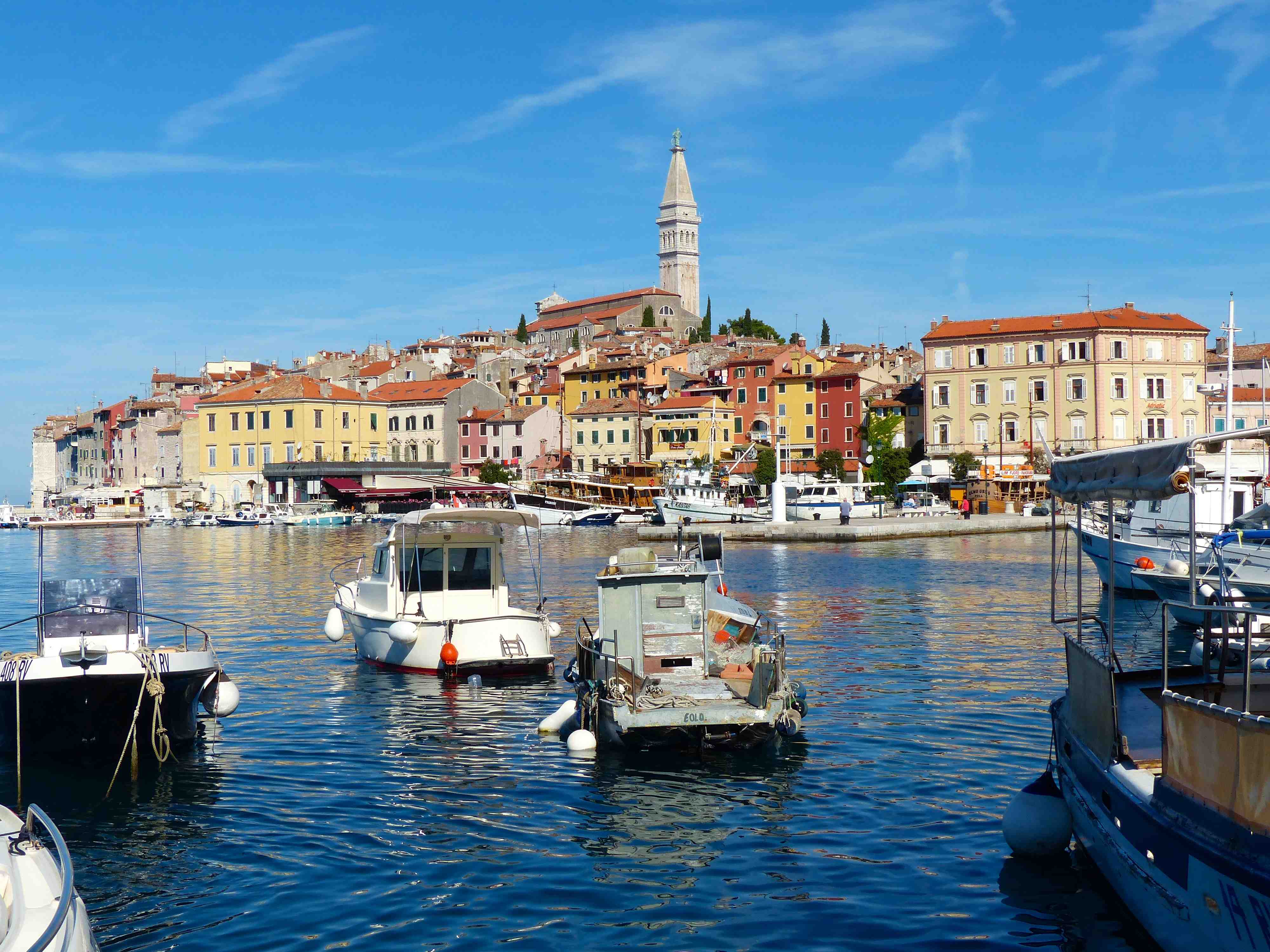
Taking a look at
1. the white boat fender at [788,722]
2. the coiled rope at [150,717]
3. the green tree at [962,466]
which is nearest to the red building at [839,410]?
the green tree at [962,466]

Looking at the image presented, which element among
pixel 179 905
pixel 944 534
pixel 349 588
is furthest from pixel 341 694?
pixel 944 534

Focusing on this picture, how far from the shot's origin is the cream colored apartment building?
89625mm

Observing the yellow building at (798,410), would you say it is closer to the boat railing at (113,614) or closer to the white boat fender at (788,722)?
the white boat fender at (788,722)

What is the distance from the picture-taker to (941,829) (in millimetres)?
13227

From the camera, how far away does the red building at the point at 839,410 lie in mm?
102625

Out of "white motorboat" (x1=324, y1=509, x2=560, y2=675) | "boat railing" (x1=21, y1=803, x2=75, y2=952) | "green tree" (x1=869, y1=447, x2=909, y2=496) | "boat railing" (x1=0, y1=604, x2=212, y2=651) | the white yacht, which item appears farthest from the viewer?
"green tree" (x1=869, y1=447, x2=909, y2=496)

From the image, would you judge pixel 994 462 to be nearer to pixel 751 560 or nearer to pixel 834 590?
pixel 751 560

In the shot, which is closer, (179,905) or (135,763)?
(179,905)

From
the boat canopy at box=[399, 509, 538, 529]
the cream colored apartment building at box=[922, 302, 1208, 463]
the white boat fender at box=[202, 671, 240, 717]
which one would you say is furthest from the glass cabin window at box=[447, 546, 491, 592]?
the cream colored apartment building at box=[922, 302, 1208, 463]

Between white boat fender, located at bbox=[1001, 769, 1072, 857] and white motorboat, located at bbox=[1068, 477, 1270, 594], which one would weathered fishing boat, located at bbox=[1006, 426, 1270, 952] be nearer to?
white boat fender, located at bbox=[1001, 769, 1072, 857]

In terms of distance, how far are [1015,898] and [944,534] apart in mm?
58543

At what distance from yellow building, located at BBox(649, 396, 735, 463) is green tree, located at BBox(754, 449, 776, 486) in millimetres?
4848

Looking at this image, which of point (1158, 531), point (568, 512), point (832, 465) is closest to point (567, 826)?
point (1158, 531)

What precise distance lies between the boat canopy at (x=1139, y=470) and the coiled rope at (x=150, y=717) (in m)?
10.6
